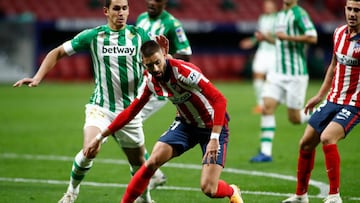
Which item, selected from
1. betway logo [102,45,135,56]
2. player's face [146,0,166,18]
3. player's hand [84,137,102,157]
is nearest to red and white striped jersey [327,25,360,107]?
betway logo [102,45,135,56]

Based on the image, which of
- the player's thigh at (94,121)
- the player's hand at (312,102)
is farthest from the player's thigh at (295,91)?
the player's thigh at (94,121)

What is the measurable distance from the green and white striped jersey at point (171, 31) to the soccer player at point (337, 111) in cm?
262

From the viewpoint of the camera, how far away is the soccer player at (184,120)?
711cm

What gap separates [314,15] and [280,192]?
2892 centimetres

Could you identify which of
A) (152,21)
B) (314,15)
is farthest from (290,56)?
(314,15)

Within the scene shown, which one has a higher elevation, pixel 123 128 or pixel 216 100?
pixel 216 100

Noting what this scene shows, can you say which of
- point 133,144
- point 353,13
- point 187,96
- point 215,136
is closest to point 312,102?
point 353,13

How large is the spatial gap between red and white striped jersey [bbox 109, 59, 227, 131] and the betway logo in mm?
954

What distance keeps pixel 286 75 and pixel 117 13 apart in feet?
15.0

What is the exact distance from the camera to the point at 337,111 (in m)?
8.11

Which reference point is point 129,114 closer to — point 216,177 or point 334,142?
point 216,177

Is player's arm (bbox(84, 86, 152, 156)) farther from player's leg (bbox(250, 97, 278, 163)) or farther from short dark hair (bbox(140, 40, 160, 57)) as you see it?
player's leg (bbox(250, 97, 278, 163))

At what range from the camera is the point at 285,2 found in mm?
12117

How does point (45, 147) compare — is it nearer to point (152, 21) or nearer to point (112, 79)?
point (152, 21)
